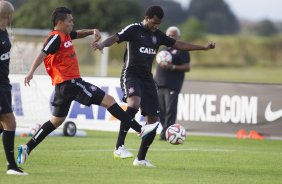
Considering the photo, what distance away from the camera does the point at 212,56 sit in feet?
253

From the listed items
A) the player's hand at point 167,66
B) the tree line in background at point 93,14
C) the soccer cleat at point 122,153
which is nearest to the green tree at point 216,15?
the tree line in background at point 93,14

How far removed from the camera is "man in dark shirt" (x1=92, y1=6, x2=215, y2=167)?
47.2ft

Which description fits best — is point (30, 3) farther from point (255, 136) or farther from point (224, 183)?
point (224, 183)

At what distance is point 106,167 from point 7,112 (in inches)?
79.3

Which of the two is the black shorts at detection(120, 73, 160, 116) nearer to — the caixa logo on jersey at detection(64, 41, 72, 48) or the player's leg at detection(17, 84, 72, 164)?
the player's leg at detection(17, 84, 72, 164)

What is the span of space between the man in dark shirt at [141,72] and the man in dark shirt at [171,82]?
19.4ft

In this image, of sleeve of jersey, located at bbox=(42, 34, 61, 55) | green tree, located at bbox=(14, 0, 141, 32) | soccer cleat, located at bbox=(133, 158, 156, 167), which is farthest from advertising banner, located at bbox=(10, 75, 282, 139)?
green tree, located at bbox=(14, 0, 141, 32)

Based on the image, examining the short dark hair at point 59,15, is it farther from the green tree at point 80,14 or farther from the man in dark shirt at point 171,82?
the green tree at point 80,14

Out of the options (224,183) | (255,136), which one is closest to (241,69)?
(255,136)

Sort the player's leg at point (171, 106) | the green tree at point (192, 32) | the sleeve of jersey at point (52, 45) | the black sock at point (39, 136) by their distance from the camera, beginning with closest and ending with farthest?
the sleeve of jersey at point (52, 45), the black sock at point (39, 136), the player's leg at point (171, 106), the green tree at point (192, 32)

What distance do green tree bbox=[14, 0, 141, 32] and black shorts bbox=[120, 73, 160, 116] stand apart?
4406cm

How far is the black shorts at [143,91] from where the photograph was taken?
14.4 m

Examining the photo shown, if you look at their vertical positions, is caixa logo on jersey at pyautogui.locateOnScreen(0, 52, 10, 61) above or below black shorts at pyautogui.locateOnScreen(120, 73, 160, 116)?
above

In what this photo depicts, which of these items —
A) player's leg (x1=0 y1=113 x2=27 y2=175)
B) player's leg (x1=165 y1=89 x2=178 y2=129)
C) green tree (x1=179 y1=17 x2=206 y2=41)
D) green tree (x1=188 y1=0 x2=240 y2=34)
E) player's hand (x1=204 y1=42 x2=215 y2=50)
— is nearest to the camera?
player's leg (x1=0 y1=113 x2=27 y2=175)
